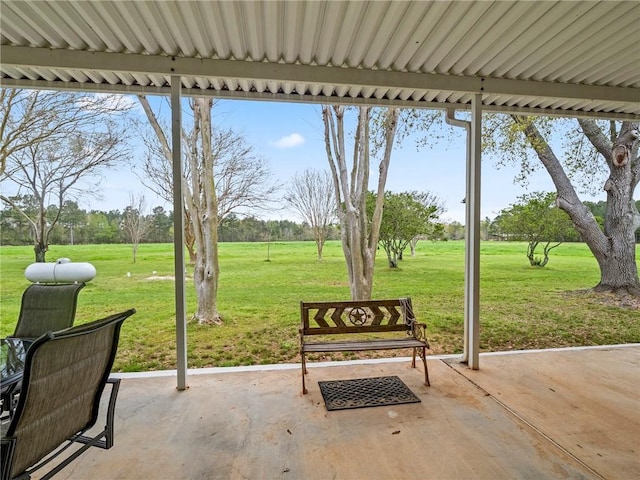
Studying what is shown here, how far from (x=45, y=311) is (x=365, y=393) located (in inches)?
92.4

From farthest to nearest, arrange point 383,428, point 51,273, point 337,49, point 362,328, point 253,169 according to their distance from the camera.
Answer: point 253,169 < point 51,273 < point 362,328 < point 337,49 < point 383,428

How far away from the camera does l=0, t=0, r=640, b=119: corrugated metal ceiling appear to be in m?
2.00

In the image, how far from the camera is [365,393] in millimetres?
2615

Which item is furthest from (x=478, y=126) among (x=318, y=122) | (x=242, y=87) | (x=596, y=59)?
(x=318, y=122)

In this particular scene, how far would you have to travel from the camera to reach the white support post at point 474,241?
3113 millimetres

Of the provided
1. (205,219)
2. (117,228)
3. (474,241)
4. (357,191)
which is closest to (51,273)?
(117,228)

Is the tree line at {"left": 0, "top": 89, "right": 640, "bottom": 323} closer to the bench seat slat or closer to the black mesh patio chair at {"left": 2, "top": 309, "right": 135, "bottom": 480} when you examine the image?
the bench seat slat

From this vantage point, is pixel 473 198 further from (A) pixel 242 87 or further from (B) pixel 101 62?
(B) pixel 101 62

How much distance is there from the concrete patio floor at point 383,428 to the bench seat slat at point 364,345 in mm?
343

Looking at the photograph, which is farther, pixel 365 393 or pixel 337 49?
pixel 365 393

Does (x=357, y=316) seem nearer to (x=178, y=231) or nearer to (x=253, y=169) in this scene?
(x=178, y=231)

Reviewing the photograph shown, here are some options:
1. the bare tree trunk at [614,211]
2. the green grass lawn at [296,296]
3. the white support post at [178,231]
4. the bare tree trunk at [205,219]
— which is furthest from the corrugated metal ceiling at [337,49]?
the bare tree trunk at [614,211]

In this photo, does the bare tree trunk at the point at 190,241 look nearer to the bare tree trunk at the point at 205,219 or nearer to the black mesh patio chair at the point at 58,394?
the bare tree trunk at the point at 205,219

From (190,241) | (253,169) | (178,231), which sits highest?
(253,169)
